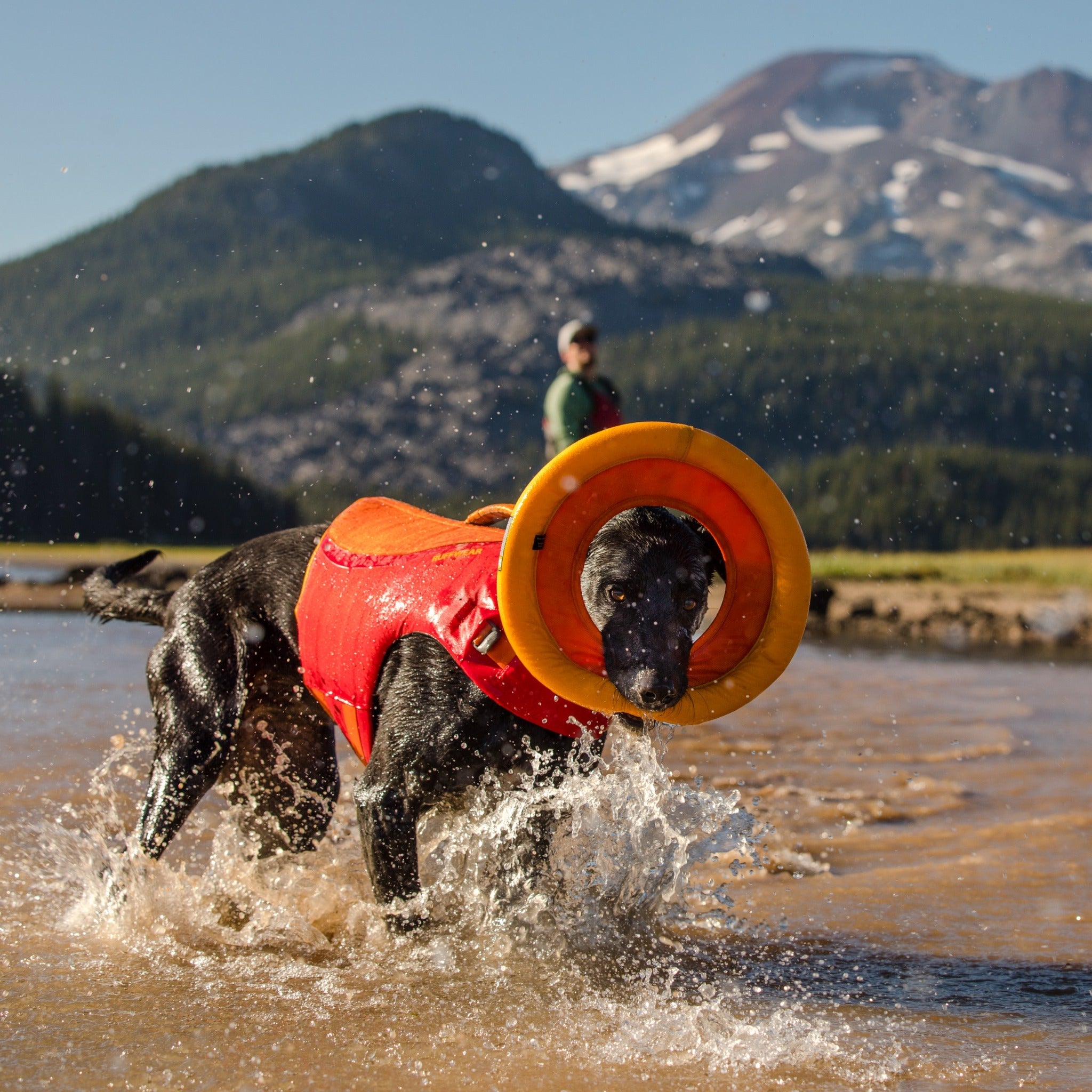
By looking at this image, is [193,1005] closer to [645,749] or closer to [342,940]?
[342,940]

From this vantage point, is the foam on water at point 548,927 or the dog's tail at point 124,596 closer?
the foam on water at point 548,927

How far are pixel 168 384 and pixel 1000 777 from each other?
182 meters

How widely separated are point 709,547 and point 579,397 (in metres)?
4.02

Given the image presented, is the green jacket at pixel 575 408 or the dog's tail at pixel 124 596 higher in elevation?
the green jacket at pixel 575 408

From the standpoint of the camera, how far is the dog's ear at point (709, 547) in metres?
3.46

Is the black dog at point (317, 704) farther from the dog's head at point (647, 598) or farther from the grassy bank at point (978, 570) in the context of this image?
the grassy bank at point (978, 570)

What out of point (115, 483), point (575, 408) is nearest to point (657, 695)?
point (575, 408)

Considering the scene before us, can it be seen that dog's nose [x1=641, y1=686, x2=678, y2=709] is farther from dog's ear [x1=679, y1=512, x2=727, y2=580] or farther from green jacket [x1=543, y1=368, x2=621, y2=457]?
green jacket [x1=543, y1=368, x2=621, y2=457]

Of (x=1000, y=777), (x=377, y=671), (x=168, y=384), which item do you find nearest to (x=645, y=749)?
(x=377, y=671)

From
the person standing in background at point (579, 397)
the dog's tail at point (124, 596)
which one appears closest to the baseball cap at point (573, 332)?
the person standing in background at point (579, 397)

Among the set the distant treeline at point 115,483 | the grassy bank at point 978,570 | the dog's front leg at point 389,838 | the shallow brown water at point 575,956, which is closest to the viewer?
the shallow brown water at point 575,956

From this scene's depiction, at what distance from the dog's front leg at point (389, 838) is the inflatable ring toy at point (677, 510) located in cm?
62

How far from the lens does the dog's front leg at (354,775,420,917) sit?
3.36m

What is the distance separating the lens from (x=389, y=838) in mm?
3375
